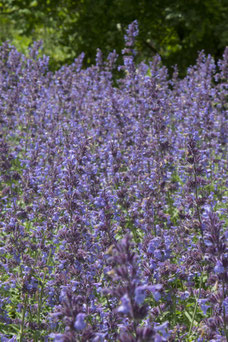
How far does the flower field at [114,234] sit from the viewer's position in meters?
2.57

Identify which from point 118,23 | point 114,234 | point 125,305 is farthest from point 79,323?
point 118,23

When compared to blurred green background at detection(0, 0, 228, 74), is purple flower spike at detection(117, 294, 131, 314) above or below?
below

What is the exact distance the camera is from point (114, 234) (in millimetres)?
3729

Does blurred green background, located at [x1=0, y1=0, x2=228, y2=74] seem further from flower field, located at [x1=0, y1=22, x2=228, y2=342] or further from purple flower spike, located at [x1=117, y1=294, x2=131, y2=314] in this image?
purple flower spike, located at [x1=117, y1=294, x2=131, y2=314]

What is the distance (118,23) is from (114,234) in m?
12.1

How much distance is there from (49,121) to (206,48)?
878 centimetres

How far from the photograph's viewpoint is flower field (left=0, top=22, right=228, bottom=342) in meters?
2.57

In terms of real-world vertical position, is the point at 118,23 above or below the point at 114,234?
above

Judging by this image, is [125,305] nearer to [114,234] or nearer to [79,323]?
[79,323]

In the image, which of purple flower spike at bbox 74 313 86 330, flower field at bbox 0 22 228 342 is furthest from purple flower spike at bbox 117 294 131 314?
purple flower spike at bbox 74 313 86 330

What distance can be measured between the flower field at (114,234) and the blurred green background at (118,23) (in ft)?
20.6

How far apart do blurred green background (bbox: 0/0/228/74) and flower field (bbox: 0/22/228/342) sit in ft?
20.6

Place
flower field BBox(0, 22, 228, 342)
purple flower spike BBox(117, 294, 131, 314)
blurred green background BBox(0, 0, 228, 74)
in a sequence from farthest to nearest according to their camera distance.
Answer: blurred green background BBox(0, 0, 228, 74), flower field BBox(0, 22, 228, 342), purple flower spike BBox(117, 294, 131, 314)

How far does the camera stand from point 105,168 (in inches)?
229
